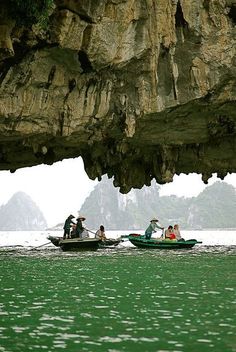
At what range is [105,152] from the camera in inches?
1331

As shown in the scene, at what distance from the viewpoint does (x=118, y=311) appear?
1034cm

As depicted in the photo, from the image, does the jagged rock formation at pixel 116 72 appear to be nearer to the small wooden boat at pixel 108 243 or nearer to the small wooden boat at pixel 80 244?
the small wooden boat at pixel 80 244

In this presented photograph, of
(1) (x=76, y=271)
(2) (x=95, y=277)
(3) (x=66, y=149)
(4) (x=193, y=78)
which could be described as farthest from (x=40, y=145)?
(2) (x=95, y=277)

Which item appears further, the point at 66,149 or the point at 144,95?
the point at 66,149

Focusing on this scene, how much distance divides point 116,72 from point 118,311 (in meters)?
17.0

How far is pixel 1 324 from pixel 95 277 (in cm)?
767

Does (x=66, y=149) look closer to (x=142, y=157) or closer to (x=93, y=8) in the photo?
(x=142, y=157)

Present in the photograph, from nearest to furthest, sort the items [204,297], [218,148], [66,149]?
[204,297], [66,149], [218,148]

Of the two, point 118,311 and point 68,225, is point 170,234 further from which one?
point 118,311

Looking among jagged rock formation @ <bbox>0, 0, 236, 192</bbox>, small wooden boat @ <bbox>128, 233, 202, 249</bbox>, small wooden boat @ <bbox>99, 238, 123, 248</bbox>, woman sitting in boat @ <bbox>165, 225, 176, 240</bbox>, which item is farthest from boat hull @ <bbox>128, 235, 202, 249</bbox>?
jagged rock formation @ <bbox>0, 0, 236, 192</bbox>

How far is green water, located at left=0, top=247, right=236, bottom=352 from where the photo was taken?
308 inches

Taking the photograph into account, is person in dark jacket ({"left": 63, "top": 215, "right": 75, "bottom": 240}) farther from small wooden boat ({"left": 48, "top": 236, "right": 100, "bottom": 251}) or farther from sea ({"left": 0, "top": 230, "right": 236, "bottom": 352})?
sea ({"left": 0, "top": 230, "right": 236, "bottom": 352})

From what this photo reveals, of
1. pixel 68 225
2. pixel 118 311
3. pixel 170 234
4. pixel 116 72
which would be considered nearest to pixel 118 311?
pixel 118 311

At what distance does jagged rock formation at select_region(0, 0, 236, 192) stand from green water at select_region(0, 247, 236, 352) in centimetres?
990
